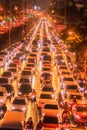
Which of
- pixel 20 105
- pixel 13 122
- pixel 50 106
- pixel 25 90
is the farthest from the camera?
pixel 25 90

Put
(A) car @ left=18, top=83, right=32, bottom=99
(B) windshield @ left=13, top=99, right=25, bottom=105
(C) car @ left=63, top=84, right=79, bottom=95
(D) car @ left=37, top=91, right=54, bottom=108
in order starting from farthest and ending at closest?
(C) car @ left=63, top=84, right=79, bottom=95, (A) car @ left=18, top=83, right=32, bottom=99, (D) car @ left=37, top=91, right=54, bottom=108, (B) windshield @ left=13, top=99, right=25, bottom=105

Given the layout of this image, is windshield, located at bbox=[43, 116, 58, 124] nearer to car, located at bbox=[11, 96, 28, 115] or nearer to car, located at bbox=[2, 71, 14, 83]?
car, located at bbox=[11, 96, 28, 115]

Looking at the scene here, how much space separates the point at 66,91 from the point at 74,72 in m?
10.8

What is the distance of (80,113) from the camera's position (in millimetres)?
24062

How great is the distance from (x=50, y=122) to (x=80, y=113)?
10.0ft

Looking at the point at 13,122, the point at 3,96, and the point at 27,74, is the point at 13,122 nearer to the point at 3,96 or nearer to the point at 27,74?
the point at 3,96

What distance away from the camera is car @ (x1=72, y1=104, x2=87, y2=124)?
23344 mm

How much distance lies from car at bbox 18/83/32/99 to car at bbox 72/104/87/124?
19.3 feet

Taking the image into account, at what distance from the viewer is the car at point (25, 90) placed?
30272 mm

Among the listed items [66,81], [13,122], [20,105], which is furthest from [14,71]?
[13,122]

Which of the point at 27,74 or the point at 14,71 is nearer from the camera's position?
the point at 27,74

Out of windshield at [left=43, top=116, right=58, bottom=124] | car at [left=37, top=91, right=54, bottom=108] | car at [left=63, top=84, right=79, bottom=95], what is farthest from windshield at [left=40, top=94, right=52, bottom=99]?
windshield at [left=43, top=116, right=58, bottom=124]

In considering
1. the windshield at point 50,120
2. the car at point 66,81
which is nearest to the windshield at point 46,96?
the car at point 66,81

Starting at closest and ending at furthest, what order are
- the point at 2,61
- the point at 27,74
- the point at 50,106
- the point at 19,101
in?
1. the point at 50,106
2. the point at 19,101
3. the point at 27,74
4. the point at 2,61
